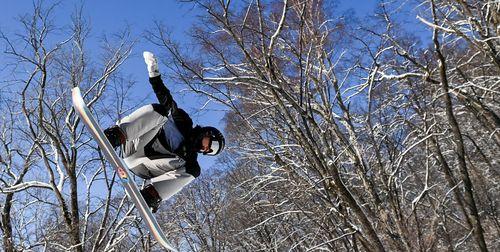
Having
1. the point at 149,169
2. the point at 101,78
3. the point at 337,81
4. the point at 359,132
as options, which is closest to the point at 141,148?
the point at 149,169

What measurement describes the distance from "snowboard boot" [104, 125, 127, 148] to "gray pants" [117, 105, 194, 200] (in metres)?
0.11

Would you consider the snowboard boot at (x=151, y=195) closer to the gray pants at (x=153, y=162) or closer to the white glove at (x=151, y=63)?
the gray pants at (x=153, y=162)

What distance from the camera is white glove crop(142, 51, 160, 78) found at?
4.17 m

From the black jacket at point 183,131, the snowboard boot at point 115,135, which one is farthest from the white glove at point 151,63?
the snowboard boot at point 115,135

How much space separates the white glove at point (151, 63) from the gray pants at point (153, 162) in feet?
1.16

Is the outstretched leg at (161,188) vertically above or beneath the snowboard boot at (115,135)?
beneath

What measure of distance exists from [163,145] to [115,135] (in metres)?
0.60

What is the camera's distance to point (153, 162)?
4461 millimetres

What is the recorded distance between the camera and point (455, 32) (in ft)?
23.7

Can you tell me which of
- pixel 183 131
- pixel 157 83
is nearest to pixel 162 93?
pixel 157 83

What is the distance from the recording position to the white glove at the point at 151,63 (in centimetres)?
417

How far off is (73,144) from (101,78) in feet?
6.04

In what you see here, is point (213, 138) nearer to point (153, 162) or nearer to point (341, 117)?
point (153, 162)

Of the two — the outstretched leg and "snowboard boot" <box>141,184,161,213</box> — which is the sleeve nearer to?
the outstretched leg
